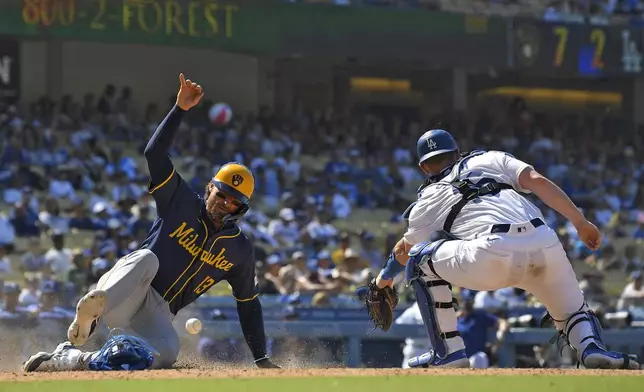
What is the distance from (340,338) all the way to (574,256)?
7.44 meters

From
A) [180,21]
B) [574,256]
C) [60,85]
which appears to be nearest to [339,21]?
[180,21]

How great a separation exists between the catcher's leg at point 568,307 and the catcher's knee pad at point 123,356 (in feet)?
6.62

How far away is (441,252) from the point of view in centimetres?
647

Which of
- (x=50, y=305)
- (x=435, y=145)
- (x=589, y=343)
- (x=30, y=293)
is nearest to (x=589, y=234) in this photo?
(x=589, y=343)

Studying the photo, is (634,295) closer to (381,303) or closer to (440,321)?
(381,303)

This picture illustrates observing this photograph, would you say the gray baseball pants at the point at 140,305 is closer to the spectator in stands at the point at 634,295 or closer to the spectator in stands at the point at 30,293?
the spectator in stands at the point at 30,293

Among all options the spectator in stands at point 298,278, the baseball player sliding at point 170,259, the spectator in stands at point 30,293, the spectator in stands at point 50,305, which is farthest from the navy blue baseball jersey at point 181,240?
the spectator in stands at point 298,278

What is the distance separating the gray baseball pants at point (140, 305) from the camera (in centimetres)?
661

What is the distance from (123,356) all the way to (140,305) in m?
0.75

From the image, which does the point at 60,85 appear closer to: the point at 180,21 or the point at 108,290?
the point at 180,21

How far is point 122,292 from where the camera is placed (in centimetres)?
660

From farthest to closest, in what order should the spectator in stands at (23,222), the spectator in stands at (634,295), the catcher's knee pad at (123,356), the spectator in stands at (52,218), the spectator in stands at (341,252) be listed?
the spectator in stands at (341,252) → the spectator in stands at (52,218) → the spectator in stands at (23,222) → the spectator in stands at (634,295) → the catcher's knee pad at (123,356)

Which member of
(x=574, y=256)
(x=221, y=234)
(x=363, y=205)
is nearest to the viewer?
(x=221, y=234)

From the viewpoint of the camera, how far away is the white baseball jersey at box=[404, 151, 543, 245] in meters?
6.44
